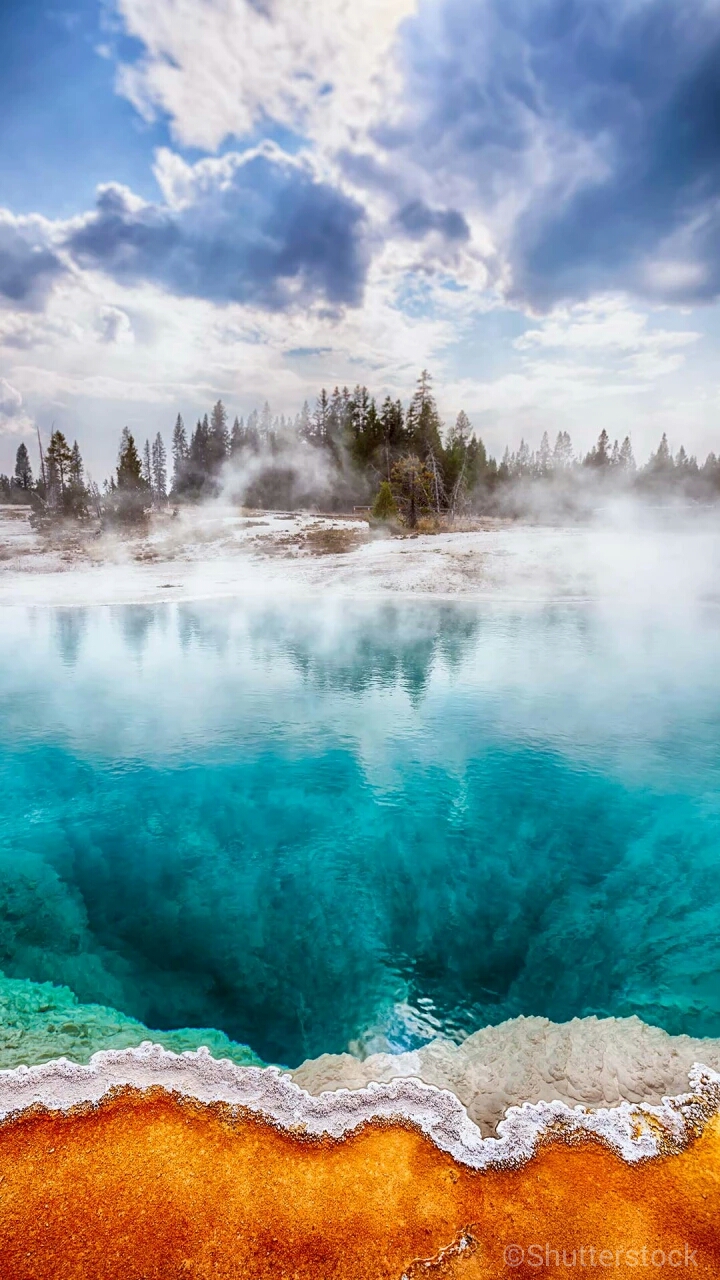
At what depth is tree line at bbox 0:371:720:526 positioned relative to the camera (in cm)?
5956

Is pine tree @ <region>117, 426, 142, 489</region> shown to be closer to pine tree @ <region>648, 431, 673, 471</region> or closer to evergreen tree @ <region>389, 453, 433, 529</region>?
evergreen tree @ <region>389, 453, 433, 529</region>

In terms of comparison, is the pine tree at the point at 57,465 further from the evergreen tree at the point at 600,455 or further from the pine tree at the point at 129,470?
the evergreen tree at the point at 600,455

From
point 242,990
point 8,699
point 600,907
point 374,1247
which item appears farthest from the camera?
point 8,699

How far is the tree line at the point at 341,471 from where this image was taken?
5956cm

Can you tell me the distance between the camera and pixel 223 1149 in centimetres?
482

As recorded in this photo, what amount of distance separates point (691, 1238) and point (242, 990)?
505 centimetres

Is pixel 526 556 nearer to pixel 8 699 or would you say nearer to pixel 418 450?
pixel 418 450

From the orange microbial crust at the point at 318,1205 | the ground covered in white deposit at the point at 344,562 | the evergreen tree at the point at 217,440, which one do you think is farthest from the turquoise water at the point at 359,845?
the evergreen tree at the point at 217,440

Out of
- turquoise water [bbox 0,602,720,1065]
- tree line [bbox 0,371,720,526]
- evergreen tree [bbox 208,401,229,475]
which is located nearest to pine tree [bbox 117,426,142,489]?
tree line [bbox 0,371,720,526]

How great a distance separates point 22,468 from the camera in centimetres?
10131

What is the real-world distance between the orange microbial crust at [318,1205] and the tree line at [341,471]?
47.7m

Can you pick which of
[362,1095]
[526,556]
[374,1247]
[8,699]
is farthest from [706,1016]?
[526,556]

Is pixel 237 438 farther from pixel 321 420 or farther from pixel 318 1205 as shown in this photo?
pixel 318 1205

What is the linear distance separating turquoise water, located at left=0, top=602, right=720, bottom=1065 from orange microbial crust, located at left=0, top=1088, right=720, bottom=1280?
1910 mm
